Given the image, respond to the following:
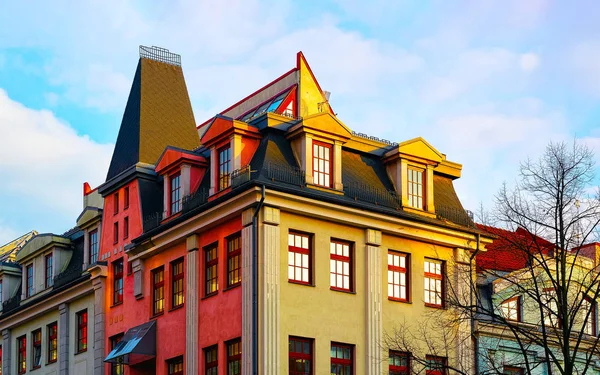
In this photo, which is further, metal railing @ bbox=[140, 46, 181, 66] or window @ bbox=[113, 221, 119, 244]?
metal railing @ bbox=[140, 46, 181, 66]

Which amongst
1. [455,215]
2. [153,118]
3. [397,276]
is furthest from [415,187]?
[153,118]

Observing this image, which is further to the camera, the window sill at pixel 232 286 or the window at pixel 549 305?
the window sill at pixel 232 286

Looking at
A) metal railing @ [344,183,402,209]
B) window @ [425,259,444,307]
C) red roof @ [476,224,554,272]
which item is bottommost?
window @ [425,259,444,307]

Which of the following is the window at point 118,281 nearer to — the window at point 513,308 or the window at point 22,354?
the window at point 22,354


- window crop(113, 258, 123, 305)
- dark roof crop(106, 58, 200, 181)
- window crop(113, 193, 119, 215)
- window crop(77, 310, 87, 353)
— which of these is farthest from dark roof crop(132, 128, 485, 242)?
window crop(77, 310, 87, 353)

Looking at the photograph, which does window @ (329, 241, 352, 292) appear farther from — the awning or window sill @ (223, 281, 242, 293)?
the awning

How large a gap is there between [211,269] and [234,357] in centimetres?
366

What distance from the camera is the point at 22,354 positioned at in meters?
55.8

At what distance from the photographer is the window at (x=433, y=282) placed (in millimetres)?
43562

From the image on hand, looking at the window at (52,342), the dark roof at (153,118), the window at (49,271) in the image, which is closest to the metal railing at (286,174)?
the dark roof at (153,118)

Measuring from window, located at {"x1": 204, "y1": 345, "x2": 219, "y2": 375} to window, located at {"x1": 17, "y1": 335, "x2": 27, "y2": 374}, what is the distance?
57.2 feet

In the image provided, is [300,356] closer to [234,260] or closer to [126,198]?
[234,260]

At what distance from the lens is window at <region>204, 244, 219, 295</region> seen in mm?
40834

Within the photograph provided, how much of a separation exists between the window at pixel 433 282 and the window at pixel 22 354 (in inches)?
848
